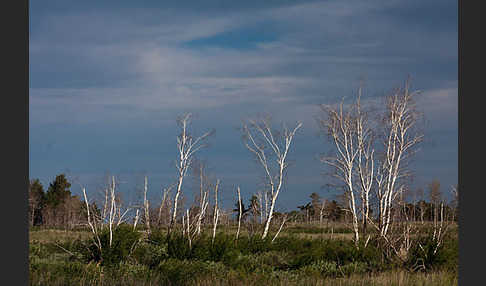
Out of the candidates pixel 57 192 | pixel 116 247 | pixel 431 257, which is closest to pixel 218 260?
pixel 116 247

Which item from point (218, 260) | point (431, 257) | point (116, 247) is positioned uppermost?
point (116, 247)

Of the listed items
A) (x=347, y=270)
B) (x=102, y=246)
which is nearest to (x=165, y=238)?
(x=102, y=246)

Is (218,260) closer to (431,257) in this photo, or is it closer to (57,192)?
(431,257)

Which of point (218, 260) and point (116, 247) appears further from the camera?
point (218, 260)

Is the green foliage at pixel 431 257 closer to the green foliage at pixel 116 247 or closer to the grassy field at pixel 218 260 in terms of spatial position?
the grassy field at pixel 218 260

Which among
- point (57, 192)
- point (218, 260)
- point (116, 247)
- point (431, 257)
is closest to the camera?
point (116, 247)

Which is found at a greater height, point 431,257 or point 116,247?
point 116,247

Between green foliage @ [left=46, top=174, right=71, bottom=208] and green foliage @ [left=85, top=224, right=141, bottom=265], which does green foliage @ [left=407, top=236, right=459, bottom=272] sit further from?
green foliage @ [left=46, top=174, right=71, bottom=208]

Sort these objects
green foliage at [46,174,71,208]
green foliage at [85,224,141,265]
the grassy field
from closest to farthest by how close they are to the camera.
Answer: the grassy field < green foliage at [85,224,141,265] < green foliage at [46,174,71,208]

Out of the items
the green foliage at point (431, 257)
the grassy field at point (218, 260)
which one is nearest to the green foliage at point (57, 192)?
the grassy field at point (218, 260)

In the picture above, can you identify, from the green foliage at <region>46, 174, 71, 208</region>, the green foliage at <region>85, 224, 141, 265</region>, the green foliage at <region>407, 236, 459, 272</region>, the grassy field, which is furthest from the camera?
the green foliage at <region>46, 174, 71, 208</region>

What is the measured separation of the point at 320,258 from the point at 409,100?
705cm

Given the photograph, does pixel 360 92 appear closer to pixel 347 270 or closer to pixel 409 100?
pixel 409 100

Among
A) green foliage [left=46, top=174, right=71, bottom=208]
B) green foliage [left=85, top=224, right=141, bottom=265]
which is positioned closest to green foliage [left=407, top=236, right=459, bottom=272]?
green foliage [left=85, top=224, right=141, bottom=265]
